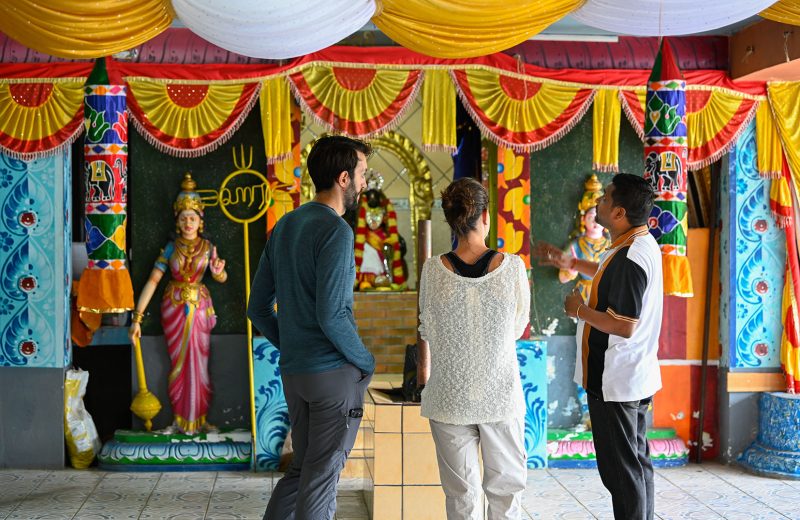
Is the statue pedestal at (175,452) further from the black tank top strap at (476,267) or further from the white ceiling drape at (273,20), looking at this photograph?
the black tank top strap at (476,267)

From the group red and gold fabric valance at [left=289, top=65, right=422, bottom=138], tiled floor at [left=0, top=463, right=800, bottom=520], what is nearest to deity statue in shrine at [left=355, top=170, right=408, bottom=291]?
red and gold fabric valance at [left=289, top=65, right=422, bottom=138]

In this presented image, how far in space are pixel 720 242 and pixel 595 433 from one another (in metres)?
3.08

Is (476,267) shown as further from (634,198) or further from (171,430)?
(171,430)

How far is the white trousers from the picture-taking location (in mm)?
3154

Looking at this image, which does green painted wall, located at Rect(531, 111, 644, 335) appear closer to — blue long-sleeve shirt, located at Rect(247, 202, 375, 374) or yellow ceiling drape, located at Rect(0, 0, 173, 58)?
yellow ceiling drape, located at Rect(0, 0, 173, 58)

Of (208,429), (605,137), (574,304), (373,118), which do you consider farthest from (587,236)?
(208,429)

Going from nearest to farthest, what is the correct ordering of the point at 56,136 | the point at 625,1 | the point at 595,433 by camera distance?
the point at 595,433 → the point at 625,1 → the point at 56,136

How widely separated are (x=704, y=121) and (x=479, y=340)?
344 cm

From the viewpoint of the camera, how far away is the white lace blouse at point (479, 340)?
311cm

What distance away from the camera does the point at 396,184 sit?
746 centimetres

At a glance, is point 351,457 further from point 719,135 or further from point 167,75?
point 719,135

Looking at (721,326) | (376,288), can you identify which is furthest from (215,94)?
(721,326)

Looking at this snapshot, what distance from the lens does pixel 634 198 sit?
3594mm

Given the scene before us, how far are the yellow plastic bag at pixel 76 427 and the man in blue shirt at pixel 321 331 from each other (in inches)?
122
